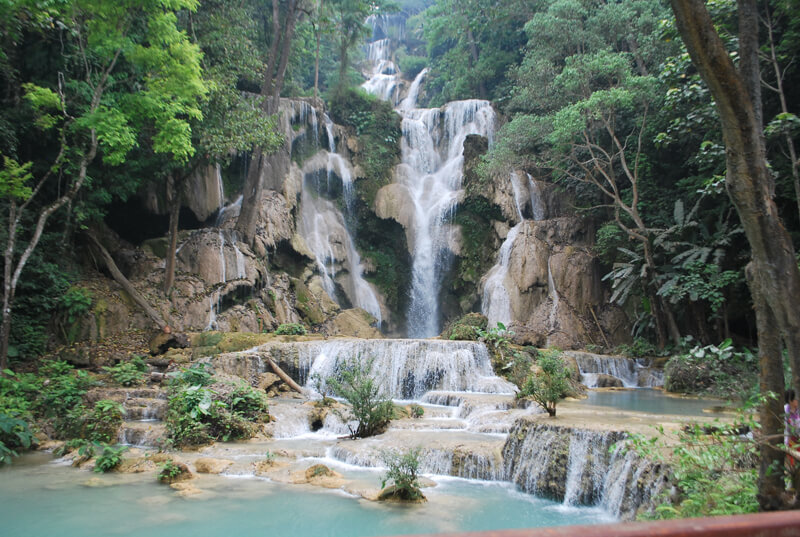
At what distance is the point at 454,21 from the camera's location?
28281 mm

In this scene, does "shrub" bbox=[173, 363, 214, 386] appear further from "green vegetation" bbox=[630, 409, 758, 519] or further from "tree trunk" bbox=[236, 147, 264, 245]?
"tree trunk" bbox=[236, 147, 264, 245]

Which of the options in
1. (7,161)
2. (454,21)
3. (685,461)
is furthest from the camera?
(454,21)

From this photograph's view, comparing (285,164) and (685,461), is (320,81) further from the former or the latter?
(685,461)

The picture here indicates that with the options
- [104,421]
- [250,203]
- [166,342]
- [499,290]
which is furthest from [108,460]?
[499,290]

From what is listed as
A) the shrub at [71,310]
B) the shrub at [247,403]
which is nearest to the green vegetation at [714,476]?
the shrub at [247,403]

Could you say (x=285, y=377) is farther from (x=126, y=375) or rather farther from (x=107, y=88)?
(x=107, y=88)

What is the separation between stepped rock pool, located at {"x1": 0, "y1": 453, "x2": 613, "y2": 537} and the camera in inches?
191

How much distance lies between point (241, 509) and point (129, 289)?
Result: 1134cm

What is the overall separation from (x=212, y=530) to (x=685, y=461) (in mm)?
4239

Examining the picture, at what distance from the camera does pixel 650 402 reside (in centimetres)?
1002

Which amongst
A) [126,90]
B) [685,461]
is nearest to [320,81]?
[126,90]

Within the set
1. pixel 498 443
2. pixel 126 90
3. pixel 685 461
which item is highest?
pixel 126 90

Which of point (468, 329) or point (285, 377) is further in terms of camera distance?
point (468, 329)

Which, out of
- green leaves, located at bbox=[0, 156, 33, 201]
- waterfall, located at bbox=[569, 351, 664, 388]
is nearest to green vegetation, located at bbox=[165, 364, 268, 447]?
green leaves, located at bbox=[0, 156, 33, 201]
